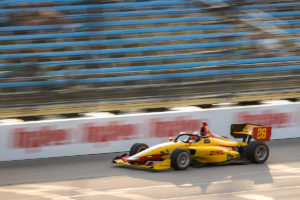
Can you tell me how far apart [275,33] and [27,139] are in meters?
9.37

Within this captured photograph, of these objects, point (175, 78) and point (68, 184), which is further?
point (175, 78)

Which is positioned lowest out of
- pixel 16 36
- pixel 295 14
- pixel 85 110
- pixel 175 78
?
pixel 85 110

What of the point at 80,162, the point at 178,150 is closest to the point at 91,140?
the point at 80,162

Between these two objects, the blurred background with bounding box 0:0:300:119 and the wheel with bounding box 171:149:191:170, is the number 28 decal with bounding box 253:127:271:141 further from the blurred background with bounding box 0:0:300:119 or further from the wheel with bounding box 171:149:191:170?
the blurred background with bounding box 0:0:300:119

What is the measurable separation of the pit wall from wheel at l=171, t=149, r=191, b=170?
8.07 ft

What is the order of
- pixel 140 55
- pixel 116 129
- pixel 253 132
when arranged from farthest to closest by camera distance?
pixel 140 55 < pixel 116 129 < pixel 253 132

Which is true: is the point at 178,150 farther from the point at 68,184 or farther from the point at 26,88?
the point at 26,88

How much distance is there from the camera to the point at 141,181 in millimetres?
7832

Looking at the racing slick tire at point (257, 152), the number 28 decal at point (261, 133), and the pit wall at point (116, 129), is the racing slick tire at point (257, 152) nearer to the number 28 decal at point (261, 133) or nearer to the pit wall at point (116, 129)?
the number 28 decal at point (261, 133)

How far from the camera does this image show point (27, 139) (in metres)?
10.0

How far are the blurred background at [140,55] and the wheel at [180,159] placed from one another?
12.0 feet

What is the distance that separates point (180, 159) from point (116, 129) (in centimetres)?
259

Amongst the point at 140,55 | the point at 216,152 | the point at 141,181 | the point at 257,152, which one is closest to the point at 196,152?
the point at 216,152

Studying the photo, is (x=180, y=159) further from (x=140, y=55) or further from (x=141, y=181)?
(x=140, y=55)
